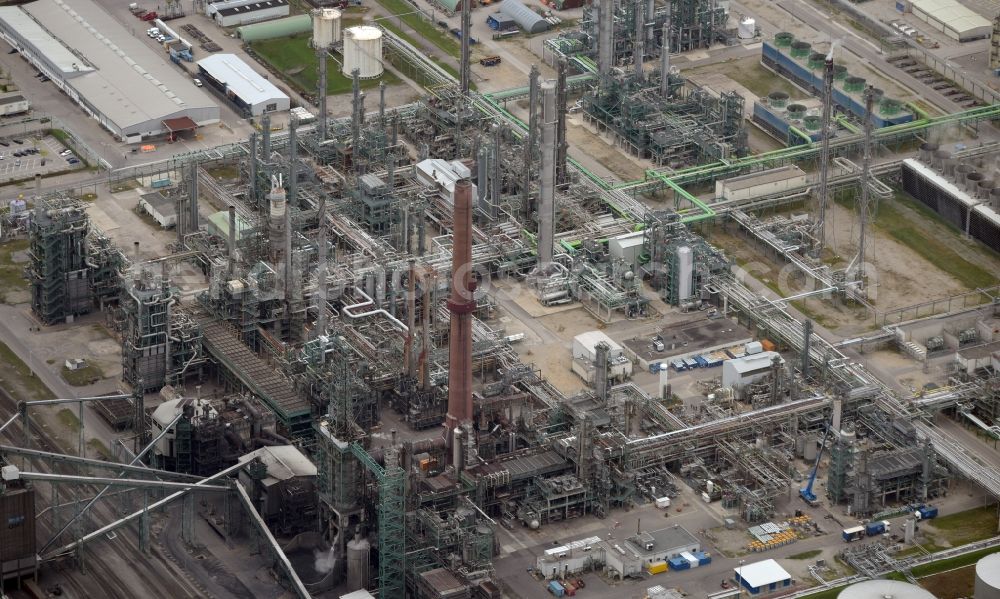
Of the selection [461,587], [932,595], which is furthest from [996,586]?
[461,587]

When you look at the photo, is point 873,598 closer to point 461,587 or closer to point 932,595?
point 932,595

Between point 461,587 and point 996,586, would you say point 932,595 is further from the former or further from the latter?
point 461,587

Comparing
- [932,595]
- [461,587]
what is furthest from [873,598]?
[461,587]
